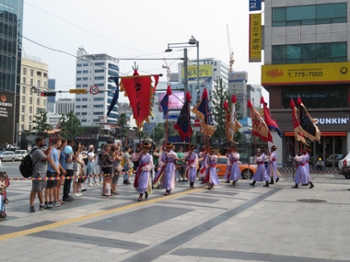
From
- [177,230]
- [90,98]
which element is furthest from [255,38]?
[90,98]

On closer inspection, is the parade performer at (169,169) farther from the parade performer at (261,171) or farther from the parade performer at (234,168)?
the parade performer at (261,171)

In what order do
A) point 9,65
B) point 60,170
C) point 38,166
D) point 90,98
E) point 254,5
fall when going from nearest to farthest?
1. point 38,166
2. point 60,170
3. point 254,5
4. point 9,65
5. point 90,98

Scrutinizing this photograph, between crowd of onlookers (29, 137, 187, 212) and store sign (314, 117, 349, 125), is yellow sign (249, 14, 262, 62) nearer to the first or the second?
store sign (314, 117, 349, 125)

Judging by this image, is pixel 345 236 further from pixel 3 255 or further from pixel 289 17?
pixel 289 17

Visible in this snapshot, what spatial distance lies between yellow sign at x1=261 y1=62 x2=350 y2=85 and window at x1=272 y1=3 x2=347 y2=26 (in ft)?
11.6

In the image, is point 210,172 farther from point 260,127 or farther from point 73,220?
point 73,220

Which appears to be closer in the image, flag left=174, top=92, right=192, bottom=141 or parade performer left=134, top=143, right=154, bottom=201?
parade performer left=134, top=143, right=154, bottom=201

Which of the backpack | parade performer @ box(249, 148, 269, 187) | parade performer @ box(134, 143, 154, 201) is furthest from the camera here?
parade performer @ box(249, 148, 269, 187)

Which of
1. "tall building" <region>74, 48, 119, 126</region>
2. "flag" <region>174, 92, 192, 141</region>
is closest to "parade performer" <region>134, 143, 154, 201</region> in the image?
"flag" <region>174, 92, 192, 141</region>

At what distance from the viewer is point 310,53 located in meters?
36.9

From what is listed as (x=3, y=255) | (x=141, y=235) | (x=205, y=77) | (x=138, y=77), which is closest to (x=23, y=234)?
(x=3, y=255)

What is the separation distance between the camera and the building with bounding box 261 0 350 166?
118ft

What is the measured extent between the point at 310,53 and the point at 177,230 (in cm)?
3080

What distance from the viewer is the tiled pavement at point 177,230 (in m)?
7.05
